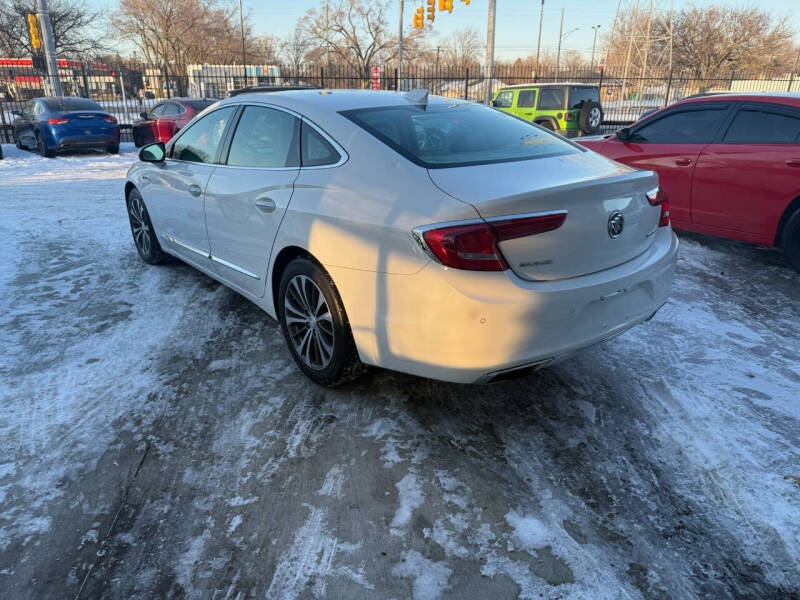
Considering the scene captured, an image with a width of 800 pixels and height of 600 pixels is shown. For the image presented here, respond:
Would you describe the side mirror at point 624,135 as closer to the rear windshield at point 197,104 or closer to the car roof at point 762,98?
the car roof at point 762,98

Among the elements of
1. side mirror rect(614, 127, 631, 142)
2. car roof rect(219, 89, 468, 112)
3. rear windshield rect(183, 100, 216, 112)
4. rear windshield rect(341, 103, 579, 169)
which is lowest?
side mirror rect(614, 127, 631, 142)

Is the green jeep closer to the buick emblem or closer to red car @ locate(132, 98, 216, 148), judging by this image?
red car @ locate(132, 98, 216, 148)

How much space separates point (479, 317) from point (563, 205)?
616mm

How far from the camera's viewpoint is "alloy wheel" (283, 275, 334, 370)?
3.12 meters

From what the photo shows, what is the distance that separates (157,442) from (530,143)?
8.40 ft

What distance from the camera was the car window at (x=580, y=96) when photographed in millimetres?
14461

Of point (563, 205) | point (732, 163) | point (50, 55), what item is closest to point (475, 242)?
point (563, 205)

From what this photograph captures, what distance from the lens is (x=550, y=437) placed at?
2887mm

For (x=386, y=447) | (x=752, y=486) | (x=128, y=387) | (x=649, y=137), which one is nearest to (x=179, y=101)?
(x=649, y=137)

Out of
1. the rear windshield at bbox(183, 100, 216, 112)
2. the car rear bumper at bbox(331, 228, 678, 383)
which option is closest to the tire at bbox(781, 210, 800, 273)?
the car rear bumper at bbox(331, 228, 678, 383)

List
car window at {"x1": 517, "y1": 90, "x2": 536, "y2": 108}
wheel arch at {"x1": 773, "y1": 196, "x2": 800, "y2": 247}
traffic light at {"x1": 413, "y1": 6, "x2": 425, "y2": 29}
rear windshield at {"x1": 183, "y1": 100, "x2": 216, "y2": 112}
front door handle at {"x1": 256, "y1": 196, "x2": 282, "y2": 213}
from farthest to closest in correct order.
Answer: traffic light at {"x1": 413, "y1": 6, "x2": 425, "y2": 29}, car window at {"x1": 517, "y1": 90, "x2": 536, "y2": 108}, rear windshield at {"x1": 183, "y1": 100, "x2": 216, "y2": 112}, wheel arch at {"x1": 773, "y1": 196, "x2": 800, "y2": 247}, front door handle at {"x1": 256, "y1": 196, "x2": 282, "y2": 213}

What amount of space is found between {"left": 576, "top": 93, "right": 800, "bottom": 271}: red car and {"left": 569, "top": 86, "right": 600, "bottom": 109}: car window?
889cm

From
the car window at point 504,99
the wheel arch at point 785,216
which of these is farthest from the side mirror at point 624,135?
the car window at point 504,99

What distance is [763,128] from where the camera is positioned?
17.0ft
